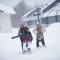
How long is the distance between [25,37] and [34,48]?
7.2 inches

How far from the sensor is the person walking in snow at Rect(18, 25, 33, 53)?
1995mm

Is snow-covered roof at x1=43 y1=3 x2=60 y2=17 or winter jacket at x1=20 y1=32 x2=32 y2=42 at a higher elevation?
snow-covered roof at x1=43 y1=3 x2=60 y2=17

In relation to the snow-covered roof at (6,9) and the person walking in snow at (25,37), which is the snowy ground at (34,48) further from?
the snow-covered roof at (6,9)

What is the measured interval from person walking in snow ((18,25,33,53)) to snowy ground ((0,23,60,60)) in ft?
0.17

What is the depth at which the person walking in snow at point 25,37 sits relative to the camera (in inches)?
78.5

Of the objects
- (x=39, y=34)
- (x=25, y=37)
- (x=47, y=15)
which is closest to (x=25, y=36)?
(x=25, y=37)

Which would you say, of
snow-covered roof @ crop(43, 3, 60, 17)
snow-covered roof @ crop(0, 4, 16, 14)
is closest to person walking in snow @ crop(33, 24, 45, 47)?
snow-covered roof @ crop(43, 3, 60, 17)

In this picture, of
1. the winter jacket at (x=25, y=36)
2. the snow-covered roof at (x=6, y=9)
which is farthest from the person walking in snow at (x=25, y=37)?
the snow-covered roof at (x=6, y=9)

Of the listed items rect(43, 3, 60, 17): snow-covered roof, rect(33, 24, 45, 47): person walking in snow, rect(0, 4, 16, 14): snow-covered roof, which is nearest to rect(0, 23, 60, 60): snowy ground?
rect(33, 24, 45, 47): person walking in snow

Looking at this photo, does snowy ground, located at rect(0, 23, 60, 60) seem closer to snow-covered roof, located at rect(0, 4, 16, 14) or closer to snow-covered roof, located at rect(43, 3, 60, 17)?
snow-covered roof, located at rect(43, 3, 60, 17)

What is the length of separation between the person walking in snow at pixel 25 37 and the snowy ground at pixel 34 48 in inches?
2.0

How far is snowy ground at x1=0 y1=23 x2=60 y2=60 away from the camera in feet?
6.61

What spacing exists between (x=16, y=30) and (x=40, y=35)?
31 centimetres

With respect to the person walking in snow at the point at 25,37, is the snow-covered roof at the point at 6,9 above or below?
above
